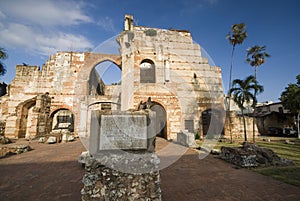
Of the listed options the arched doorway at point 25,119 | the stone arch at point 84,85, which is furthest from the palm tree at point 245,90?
the arched doorway at point 25,119

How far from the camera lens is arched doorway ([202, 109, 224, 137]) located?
1722 cm

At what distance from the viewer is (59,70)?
63.0ft

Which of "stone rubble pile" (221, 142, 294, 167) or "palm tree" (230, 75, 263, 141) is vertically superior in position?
"palm tree" (230, 75, 263, 141)

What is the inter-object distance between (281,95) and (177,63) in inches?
685

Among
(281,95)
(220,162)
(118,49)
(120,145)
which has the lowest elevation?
(220,162)

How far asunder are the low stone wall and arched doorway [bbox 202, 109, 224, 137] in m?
15.6

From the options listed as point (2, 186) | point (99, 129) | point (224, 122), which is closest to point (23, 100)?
point (2, 186)

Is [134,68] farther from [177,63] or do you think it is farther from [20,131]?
[20,131]

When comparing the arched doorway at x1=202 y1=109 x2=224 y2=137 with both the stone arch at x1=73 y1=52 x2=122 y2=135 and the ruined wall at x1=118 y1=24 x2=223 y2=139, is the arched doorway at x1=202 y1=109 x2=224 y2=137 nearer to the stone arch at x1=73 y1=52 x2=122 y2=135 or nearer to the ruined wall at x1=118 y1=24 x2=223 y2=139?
the ruined wall at x1=118 y1=24 x2=223 y2=139

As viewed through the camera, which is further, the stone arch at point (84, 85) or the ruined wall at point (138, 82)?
the stone arch at point (84, 85)

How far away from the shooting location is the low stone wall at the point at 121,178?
8.98 feet

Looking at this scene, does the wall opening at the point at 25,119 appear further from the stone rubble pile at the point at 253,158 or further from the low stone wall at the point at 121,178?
the stone rubble pile at the point at 253,158

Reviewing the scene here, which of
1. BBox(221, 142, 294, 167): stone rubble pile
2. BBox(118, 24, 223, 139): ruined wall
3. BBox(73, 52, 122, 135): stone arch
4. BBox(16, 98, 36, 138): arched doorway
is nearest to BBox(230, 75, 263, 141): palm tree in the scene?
BBox(118, 24, 223, 139): ruined wall

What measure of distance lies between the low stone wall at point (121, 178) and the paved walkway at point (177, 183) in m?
1.17
